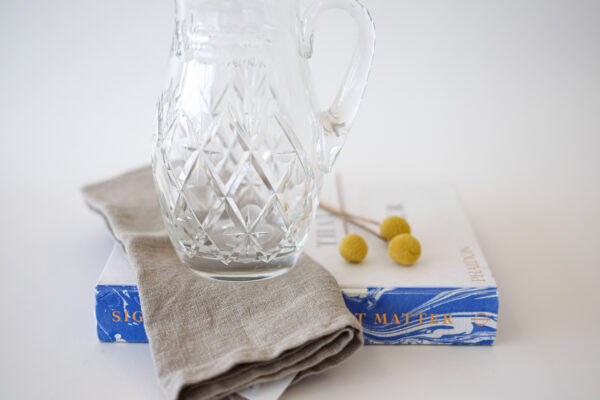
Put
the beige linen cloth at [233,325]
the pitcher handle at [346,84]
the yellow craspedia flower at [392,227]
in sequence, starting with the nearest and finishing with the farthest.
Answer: the beige linen cloth at [233,325] < the pitcher handle at [346,84] < the yellow craspedia flower at [392,227]

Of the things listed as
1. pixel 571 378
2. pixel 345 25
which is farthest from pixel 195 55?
pixel 345 25

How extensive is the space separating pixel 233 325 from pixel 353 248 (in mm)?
195

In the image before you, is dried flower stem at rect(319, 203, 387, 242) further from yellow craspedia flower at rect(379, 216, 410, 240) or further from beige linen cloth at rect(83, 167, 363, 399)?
beige linen cloth at rect(83, 167, 363, 399)

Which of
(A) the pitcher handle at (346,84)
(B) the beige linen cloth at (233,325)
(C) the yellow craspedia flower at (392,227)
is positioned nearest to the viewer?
(B) the beige linen cloth at (233,325)

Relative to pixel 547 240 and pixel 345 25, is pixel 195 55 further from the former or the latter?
pixel 345 25

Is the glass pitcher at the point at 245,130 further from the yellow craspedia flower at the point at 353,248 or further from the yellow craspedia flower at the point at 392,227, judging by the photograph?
the yellow craspedia flower at the point at 392,227

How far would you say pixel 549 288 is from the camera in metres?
1.06

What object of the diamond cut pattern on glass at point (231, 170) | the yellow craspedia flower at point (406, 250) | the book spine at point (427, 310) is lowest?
the book spine at point (427, 310)

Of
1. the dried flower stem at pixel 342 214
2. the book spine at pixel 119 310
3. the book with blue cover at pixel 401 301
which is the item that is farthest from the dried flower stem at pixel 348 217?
the book spine at pixel 119 310

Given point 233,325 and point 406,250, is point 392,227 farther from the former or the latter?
point 233,325

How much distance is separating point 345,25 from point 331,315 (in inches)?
40.7

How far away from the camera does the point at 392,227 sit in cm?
103

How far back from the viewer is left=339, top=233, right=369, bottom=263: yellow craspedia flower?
94 centimetres

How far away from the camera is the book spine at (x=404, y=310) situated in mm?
884
